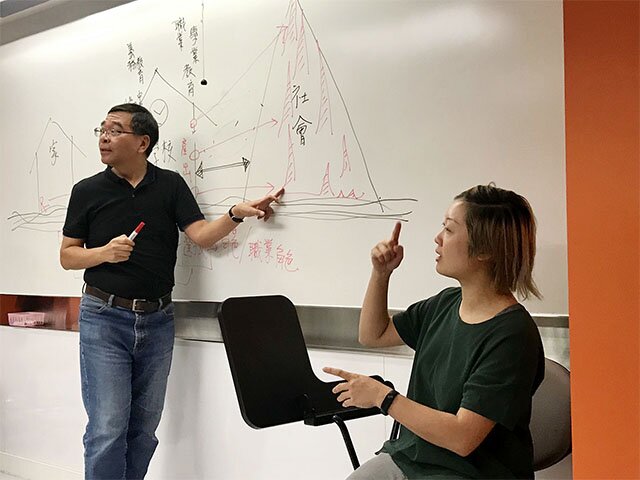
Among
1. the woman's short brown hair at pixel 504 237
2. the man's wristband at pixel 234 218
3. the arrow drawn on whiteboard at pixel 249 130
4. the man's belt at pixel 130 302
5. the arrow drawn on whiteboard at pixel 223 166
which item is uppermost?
the arrow drawn on whiteboard at pixel 249 130

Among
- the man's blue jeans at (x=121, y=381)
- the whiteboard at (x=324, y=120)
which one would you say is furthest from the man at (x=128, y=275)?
the whiteboard at (x=324, y=120)

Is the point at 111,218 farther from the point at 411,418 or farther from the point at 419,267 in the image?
the point at 411,418

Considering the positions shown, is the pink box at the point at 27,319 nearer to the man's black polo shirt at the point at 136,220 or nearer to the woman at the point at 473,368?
the man's black polo shirt at the point at 136,220

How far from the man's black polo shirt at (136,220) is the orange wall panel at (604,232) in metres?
2.00

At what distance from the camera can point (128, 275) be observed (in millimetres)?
3295

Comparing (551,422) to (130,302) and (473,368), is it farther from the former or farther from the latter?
(130,302)

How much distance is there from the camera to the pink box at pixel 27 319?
427cm

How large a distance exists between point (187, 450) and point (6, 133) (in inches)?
81.8

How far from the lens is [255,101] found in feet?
10.8

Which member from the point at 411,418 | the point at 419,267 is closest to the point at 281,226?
the point at 419,267

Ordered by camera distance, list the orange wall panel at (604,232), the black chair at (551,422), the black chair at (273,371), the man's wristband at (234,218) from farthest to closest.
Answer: the man's wristband at (234,218)
the black chair at (273,371)
the black chair at (551,422)
the orange wall panel at (604,232)

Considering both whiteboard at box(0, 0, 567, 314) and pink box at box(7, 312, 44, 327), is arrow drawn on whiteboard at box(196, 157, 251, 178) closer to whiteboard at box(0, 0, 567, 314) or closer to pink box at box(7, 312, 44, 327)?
whiteboard at box(0, 0, 567, 314)

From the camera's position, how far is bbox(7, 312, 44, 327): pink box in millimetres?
4270

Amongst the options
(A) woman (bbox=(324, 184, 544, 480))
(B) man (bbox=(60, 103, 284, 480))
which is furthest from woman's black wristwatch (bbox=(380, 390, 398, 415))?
(B) man (bbox=(60, 103, 284, 480))
